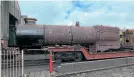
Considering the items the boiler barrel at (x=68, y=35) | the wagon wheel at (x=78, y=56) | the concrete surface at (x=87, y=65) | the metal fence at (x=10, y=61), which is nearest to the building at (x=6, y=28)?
the boiler barrel at (x=68, y=35)

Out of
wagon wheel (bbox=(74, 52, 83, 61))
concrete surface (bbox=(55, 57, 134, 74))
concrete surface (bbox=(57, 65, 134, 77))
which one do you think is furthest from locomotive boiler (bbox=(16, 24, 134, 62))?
concrete surface (bbox=(57, 65, 134, 77))

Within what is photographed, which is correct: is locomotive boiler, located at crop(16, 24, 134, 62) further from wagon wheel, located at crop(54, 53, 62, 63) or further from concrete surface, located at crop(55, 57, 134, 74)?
concrete surface, located at crop(55, 57, 134, 74)

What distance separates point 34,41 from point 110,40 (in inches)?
245

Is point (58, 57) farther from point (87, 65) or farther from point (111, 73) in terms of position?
point (111, 73)

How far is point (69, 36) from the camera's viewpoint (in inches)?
642

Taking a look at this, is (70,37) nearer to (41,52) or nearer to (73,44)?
(73,44)

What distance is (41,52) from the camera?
16109 mm

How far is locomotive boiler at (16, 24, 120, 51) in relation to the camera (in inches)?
604

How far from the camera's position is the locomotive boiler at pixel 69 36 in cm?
1534

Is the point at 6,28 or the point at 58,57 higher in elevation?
the point at 6,28

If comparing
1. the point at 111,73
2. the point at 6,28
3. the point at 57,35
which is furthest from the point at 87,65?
the point at 6,28

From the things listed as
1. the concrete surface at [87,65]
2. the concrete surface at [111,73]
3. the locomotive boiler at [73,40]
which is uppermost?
the locomotive boiler at [73,40]

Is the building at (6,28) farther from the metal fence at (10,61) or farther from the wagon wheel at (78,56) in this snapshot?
the wagon wheel at (78,56)

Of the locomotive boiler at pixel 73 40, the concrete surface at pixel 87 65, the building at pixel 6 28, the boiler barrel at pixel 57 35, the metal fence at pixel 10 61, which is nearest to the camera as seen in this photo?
the metal fence at pixel 10 61
